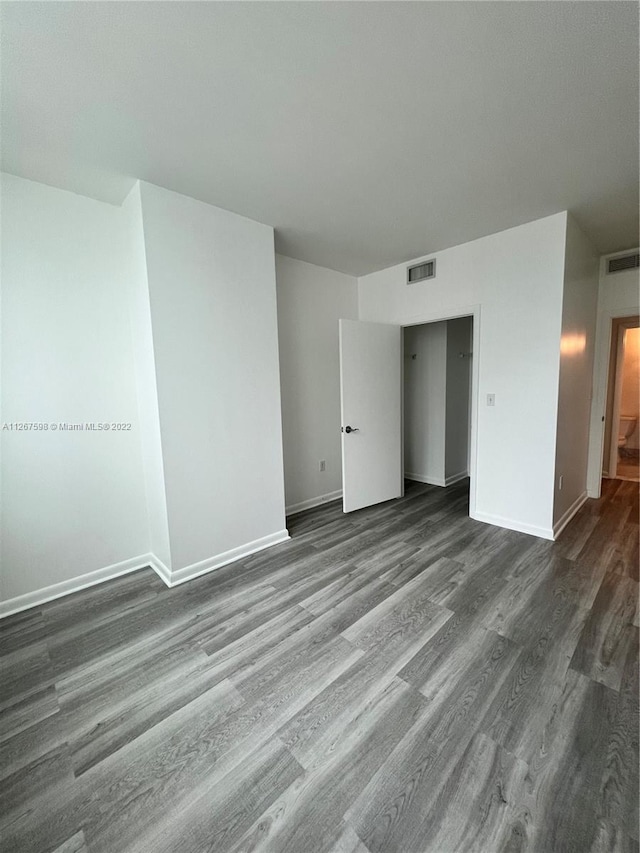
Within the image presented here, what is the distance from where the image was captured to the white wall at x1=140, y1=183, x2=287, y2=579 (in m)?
2.20

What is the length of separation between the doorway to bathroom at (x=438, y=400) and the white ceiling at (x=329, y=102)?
196cm

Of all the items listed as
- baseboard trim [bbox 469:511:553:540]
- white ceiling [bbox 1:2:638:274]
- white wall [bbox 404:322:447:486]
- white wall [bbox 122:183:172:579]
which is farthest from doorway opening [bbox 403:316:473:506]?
white wall [bbox 122:183:172:579]

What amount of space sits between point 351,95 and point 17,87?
4.83ft

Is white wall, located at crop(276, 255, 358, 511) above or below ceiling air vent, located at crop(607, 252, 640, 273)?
below

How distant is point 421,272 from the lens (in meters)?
3.48

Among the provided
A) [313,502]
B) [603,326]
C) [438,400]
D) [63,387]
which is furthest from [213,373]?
[603,326]

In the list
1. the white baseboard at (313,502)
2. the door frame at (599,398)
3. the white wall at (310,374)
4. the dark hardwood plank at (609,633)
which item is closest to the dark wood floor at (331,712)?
the dark hardwood plank at (609,633)

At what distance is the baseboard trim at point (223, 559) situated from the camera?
7.76 feet

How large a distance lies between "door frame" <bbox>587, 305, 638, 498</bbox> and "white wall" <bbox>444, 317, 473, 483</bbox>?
1.39 metres

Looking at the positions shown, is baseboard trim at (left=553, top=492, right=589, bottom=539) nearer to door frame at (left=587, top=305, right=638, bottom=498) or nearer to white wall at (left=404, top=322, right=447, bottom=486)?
door frame at (left=587, top=305, right=638, bottom=498)

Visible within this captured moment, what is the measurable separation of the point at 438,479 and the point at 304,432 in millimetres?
2082

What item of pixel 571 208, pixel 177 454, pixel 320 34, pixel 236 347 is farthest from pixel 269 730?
pixel 571 208

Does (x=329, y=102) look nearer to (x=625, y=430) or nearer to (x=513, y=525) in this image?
(x=513, y=525)

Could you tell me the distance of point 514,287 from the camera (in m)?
2.83
